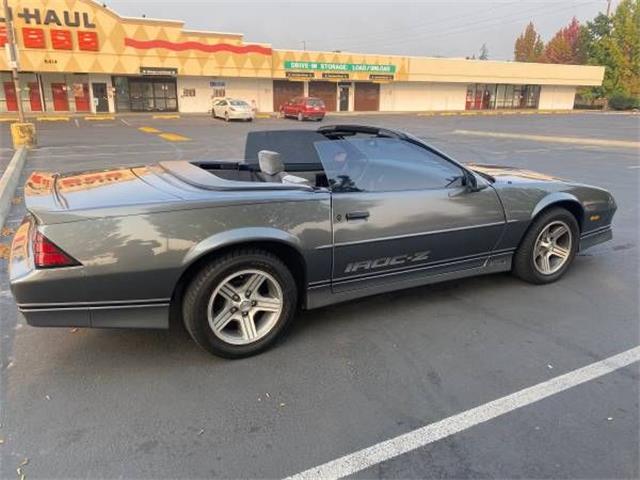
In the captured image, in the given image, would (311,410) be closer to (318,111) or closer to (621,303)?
(621,303)

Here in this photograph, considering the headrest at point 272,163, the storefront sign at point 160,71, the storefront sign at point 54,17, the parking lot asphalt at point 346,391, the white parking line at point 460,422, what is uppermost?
the storefront sign at point 54,17

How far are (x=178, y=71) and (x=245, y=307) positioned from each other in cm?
3521

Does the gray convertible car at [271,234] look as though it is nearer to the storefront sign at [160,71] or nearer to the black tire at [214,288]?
the black tire at [214,288]

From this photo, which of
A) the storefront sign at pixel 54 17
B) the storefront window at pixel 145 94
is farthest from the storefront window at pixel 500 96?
the storefront sign at pixel 54 17

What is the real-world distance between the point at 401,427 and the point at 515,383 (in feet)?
2.81

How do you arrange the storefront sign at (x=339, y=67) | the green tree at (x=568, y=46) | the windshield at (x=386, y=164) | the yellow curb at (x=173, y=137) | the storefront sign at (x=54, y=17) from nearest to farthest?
the windshield at (x=386, y=164) < the yellow curb at (x=173, y=137) < the storefront sign at (x=54, y=17) < the storefront sign at (x=339, y=67) < the green tree at (x=568, y=46)

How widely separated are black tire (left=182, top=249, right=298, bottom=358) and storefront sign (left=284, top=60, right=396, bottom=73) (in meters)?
38.6

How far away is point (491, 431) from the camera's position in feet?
8.18

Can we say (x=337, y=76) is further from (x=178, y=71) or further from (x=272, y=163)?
(x=272, y=163)

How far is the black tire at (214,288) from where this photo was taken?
2938 mm

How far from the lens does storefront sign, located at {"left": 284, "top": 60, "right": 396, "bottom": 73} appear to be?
39.5m

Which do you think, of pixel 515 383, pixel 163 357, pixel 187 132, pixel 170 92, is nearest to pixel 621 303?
pixel 515 383

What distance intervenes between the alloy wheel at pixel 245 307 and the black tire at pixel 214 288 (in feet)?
0.09

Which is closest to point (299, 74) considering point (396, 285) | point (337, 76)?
point (337, 76)
